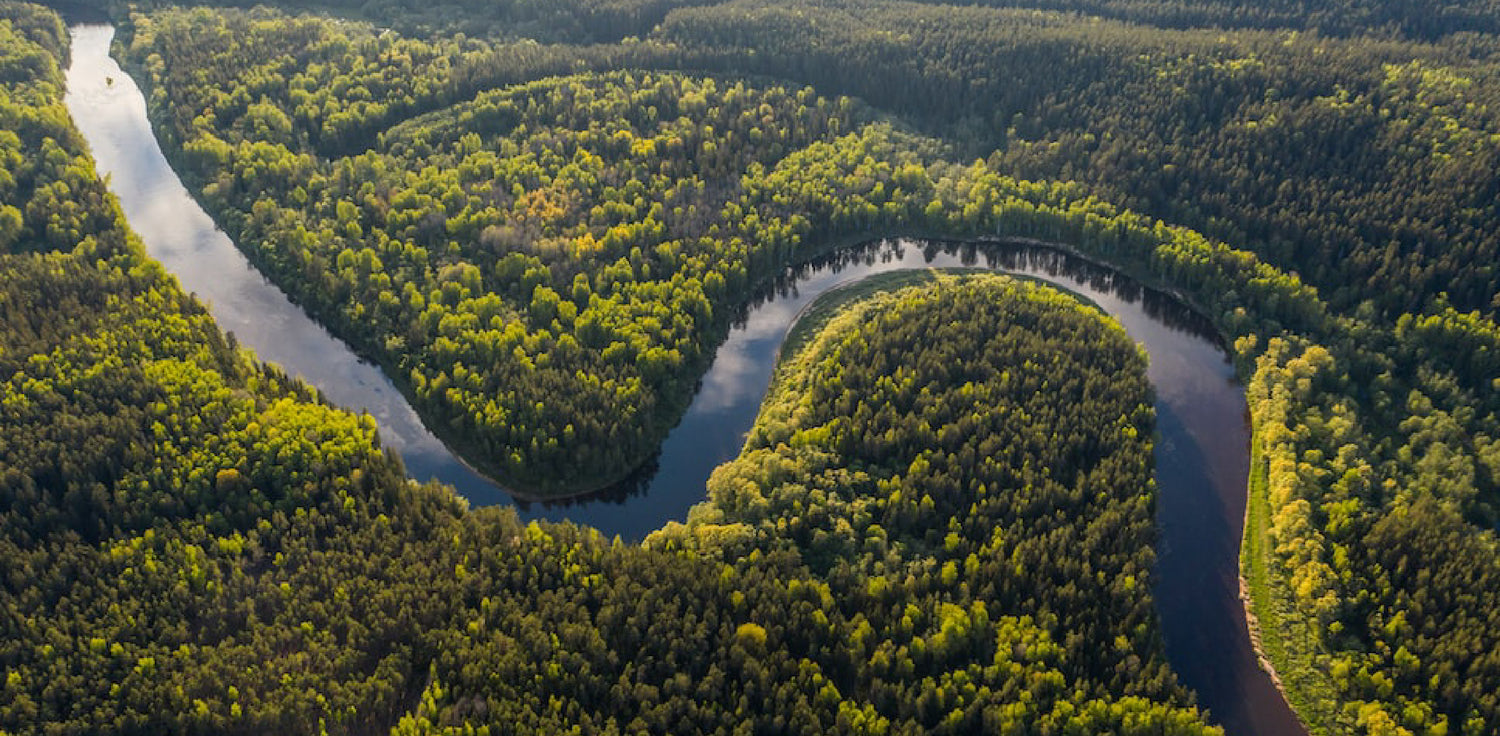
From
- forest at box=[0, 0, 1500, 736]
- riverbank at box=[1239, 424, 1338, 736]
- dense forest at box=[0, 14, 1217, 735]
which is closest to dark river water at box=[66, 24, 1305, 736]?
riverbank at box=[1239, 424, 1338, 736]

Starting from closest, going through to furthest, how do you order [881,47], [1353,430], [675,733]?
[675,733]
[1353,430]
[881,47]

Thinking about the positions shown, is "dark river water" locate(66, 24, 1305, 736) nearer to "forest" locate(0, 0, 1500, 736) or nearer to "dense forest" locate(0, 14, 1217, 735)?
"forest" locate(0, 0, 1500, 736)

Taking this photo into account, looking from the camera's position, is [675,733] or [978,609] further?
[978,609]

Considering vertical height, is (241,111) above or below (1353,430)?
above

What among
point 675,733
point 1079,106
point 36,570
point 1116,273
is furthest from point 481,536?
point 1079,106

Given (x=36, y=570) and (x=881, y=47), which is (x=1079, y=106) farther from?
(x=36, y=570)

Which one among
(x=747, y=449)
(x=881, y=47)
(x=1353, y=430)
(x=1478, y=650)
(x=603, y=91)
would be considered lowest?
(x=1478, y=650)

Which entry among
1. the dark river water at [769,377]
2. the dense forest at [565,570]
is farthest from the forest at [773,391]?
the dark river water at [769,377]
